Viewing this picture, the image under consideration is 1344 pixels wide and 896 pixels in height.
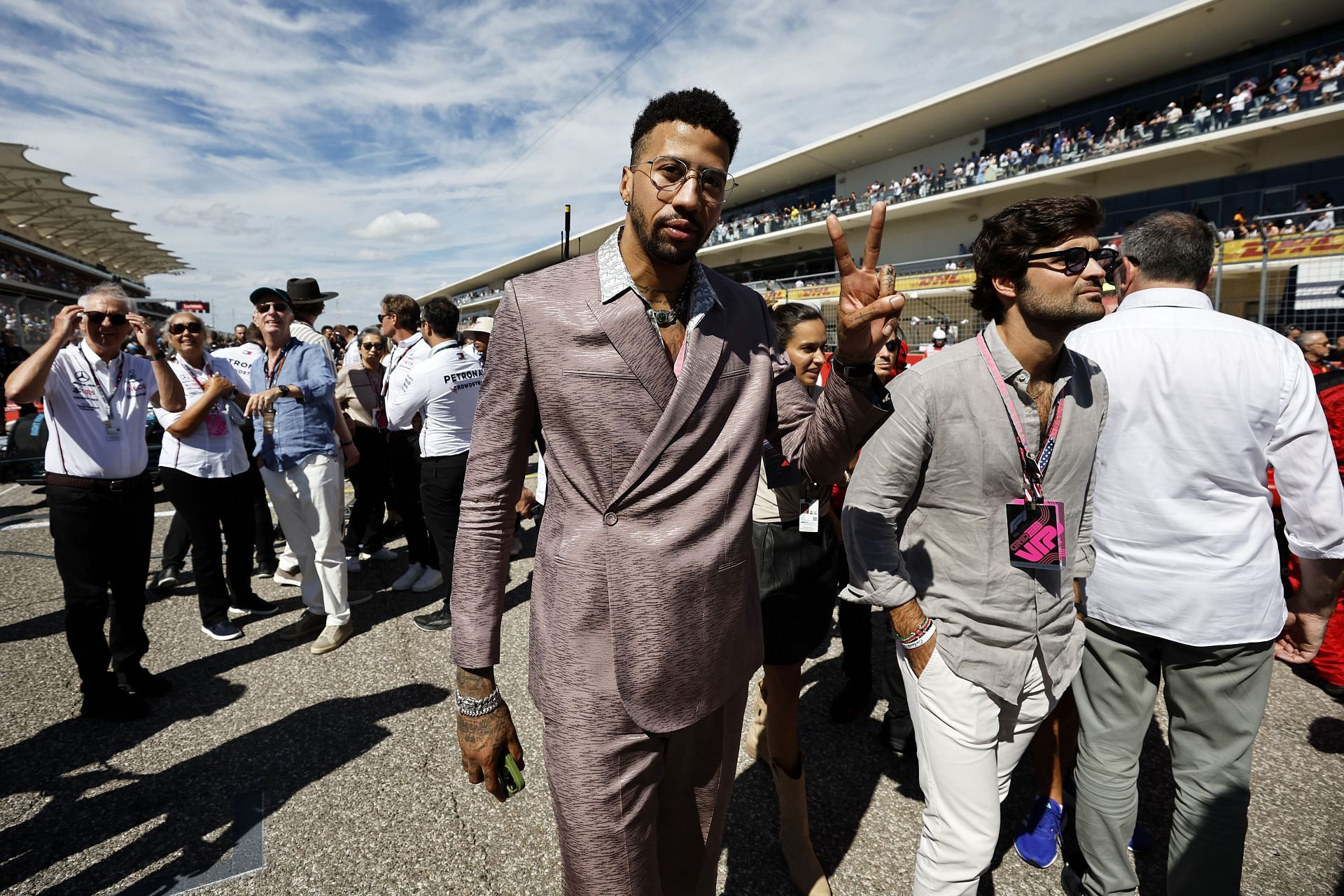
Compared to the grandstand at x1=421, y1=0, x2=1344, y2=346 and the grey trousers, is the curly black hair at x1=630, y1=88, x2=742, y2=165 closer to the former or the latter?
the grey trousers

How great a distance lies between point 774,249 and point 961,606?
133 feet

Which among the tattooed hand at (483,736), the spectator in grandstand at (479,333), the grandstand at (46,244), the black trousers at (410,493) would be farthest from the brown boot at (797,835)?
the grandstand at (46,244)

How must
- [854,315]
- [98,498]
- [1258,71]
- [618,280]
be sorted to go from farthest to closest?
[1258,71] < [98,498] < [618,280] < [854,315]

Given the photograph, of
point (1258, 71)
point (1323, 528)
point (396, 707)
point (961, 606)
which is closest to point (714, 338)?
point (961, 606)

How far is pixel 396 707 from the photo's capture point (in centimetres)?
340

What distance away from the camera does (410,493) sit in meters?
5.66

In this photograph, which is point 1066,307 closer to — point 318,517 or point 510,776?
point 510,776

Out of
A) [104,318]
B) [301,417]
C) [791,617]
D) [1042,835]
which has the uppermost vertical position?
[104,318]

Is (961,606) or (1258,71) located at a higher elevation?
(1258,71)

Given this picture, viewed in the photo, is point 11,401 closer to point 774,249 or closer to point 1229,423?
point 1229,423

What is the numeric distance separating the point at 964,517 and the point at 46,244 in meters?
69.9

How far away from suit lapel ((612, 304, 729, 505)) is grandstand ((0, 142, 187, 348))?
2446 centimetres

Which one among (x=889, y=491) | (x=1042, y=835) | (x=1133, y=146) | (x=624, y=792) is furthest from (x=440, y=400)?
(x=1133, y=146)

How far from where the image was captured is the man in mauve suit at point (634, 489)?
129 cm
